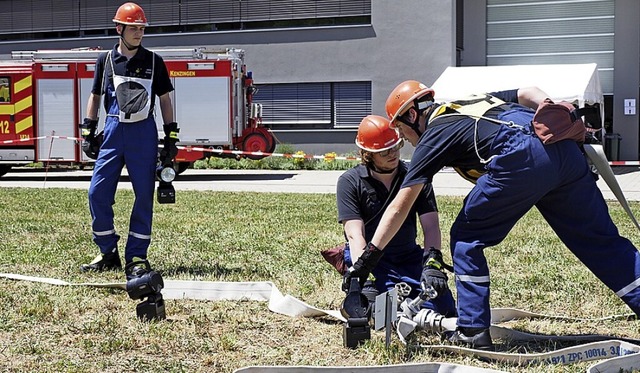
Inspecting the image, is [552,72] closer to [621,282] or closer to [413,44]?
[413,44]

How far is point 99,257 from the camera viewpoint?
703cm

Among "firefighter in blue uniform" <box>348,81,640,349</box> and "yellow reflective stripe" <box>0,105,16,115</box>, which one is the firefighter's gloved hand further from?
"yellow reflective stripe" <box>0,105,16,115</box>

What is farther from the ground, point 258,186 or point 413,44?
point 413,44

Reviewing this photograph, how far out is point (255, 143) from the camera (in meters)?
20.9

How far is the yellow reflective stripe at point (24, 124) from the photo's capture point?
66.6ft

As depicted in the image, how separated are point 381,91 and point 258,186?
30.8 feet

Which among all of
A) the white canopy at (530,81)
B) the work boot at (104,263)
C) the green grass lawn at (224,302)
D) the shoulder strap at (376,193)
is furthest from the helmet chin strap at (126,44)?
the white canopy at (530,81)

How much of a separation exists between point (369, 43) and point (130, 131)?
20.8 meters

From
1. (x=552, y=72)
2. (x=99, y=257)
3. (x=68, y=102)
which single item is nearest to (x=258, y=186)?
(x=68, y=102)

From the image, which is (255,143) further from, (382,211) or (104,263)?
(382,211)

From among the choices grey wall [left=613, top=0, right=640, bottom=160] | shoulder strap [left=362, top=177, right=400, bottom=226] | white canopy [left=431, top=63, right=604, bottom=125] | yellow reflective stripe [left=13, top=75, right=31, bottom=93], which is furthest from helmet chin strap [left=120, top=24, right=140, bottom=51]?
grey wall [left=613, top=0, right=640, bottom=160]

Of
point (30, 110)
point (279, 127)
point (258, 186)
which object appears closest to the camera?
point (258, 186)

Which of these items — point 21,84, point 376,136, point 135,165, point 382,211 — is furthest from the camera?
point 21,84

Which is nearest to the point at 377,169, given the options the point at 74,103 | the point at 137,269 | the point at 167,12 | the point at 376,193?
the point at 376,193
